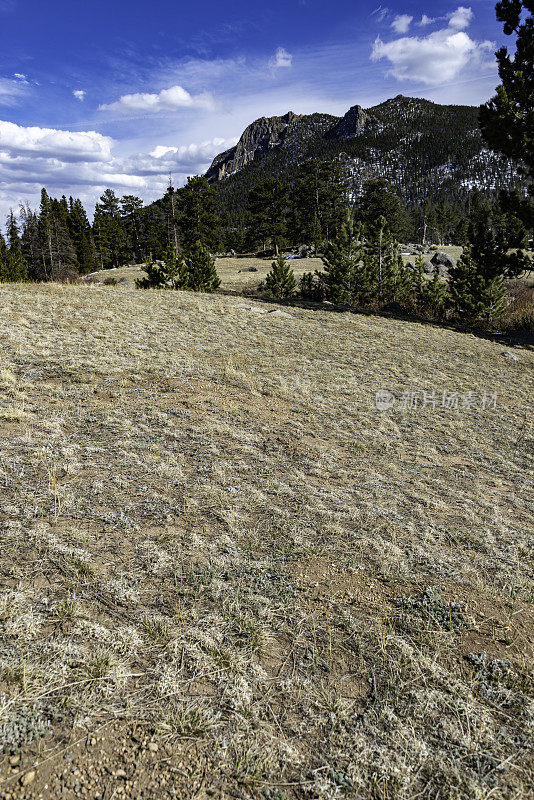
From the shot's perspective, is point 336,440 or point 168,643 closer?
point 168,643

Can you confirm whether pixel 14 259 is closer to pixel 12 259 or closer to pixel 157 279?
pixel 12 259

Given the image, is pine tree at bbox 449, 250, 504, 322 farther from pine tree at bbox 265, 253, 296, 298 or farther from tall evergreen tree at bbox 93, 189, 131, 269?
tall evergreen tree at bbox 93, 189, 131, 269

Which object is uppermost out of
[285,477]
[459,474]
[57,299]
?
[57,299]

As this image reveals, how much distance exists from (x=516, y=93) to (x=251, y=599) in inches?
952

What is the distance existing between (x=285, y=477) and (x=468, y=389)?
9.84 meters

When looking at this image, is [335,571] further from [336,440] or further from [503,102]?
[503,102]

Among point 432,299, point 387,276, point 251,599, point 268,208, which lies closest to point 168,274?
point 387,276

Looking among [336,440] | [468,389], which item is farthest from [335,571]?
[468,389]

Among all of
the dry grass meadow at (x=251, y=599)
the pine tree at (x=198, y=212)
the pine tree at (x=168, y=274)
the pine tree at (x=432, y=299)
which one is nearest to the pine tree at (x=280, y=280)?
the pine tree at (x=168, y=274)

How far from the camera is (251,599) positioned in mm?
3789

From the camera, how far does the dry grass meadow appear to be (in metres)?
2.43

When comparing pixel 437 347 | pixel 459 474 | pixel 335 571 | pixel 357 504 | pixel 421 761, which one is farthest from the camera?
pixel 437 347

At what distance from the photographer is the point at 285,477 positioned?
21.5 ft

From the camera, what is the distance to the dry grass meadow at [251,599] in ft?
7.97
